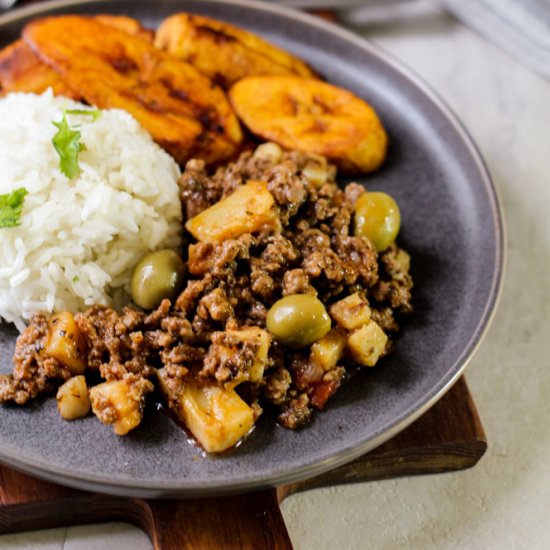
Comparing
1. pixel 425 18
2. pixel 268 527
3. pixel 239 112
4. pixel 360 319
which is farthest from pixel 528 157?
pixel 268 527

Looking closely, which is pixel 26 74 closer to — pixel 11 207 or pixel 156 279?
pixel 11 207

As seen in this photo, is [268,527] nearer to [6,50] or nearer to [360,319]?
[360,319]

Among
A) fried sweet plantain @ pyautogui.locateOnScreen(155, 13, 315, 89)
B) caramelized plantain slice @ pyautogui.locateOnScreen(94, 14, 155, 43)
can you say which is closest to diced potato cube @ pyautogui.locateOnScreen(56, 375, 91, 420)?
fried sweet plantain @ pyautogui.locateOnScreen(155, 13, 315, 89)

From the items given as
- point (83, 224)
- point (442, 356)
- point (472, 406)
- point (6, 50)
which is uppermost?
point (6, 50)

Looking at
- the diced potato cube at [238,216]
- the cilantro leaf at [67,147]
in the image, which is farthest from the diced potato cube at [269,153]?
the cilantro leaf at [67,147]

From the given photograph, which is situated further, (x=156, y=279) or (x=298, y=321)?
(x=156, y=279)

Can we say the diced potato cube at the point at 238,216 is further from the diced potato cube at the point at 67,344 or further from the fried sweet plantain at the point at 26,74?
the fried sweet plantain at the point at 26,74

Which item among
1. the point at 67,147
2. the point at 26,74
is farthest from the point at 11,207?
the point at 26,74
